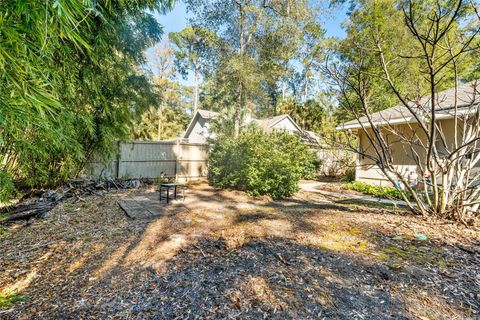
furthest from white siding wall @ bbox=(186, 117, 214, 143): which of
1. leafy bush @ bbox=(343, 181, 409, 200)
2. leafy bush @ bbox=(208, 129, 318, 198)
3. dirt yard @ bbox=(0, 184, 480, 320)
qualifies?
dirt yard @ bbox=(0, 184, 480, 320)

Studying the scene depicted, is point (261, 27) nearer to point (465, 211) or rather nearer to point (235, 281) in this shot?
point (465, 211)

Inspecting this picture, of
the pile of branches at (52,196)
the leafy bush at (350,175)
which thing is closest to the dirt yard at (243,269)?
the pile of branches at (52,196)

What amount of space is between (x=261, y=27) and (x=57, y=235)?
950cm

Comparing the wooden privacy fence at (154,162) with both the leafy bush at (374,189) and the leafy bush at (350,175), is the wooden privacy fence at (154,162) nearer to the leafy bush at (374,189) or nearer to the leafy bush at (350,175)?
the leafy bush at (374,189)

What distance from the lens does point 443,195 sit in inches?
142

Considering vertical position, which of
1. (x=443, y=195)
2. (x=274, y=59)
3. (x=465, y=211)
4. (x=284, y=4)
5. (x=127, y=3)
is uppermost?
(x=284, y=4)

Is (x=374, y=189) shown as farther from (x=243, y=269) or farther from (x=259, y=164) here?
(x=243, y=269)

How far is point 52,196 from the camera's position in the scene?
5203 millimetres

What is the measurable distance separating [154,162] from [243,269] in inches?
284

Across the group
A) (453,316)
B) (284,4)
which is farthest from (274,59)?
(453,316)

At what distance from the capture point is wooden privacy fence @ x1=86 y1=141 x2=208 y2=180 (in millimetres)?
7544

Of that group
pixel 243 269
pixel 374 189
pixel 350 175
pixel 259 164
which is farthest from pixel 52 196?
pixel 350 175

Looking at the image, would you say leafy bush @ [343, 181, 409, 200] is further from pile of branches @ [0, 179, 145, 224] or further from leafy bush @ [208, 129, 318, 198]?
pile of branches @ [0, 179, 145, 224]

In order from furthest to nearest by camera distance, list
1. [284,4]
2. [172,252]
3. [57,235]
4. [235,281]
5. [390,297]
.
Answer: [284,4] < [57,235] < [172,252] < [235,281] < [390,297]
